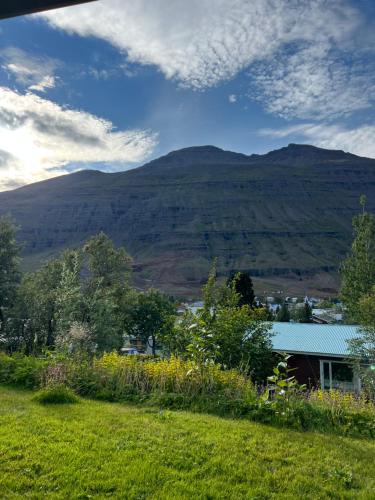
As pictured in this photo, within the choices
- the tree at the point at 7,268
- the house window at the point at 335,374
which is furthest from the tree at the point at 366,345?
the tree at the point at 7,268

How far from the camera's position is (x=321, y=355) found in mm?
18484

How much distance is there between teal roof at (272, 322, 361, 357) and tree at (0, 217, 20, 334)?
18308mm

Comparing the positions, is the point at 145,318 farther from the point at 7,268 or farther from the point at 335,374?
the point at 335,374

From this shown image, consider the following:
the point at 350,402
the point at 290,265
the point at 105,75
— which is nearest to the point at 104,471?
the point at 350,402

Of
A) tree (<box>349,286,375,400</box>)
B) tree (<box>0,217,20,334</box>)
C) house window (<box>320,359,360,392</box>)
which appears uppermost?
tree (<box>0,217,20,334</box>)

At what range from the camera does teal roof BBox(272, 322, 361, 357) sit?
1861 cm

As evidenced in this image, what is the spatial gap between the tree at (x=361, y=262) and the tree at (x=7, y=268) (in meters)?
23.8

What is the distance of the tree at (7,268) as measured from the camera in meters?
24.2

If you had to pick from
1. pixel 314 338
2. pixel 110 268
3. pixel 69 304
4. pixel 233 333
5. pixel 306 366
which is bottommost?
pixel 306 366

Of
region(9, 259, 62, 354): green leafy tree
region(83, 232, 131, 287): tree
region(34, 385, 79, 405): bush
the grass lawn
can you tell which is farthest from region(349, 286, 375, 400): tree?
region(83, 232, 131, 287): tree

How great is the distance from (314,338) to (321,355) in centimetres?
203

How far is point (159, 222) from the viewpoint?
19888 centimetres

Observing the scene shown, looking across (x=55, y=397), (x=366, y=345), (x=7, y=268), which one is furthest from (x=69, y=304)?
(x=366, y=345)

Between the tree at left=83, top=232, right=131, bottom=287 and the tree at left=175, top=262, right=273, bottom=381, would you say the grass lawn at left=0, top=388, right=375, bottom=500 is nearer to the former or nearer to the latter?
the tree at left=175, top=262, right=273, bottom=381
